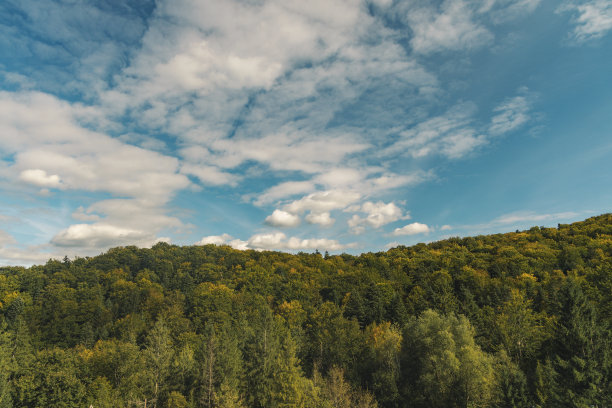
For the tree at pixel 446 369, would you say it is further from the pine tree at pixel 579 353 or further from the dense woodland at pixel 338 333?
the pine tree at pixel 579 353

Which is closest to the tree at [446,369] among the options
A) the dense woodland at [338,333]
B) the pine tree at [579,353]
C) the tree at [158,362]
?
the dense woodland at [338,333]

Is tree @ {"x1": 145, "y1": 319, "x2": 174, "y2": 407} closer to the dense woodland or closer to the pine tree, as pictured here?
the dense woodland

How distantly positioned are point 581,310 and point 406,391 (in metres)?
26.3

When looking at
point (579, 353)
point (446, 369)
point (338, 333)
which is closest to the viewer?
point (579, 353)

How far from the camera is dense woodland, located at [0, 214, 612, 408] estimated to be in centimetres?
3891

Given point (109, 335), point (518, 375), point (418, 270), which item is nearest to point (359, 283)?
point (418, 270)

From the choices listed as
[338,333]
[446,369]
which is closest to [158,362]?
[338,333]

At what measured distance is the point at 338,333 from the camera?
227 ft

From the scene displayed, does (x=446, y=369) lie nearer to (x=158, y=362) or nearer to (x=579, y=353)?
(x=579, y=353)

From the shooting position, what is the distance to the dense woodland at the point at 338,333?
38906 millimetres

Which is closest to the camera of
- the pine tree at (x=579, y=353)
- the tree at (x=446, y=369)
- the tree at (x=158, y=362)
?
the pine tree at (x=579, y=353)

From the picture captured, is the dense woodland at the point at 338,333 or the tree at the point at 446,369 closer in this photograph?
the dense woodland at the point at 338,333

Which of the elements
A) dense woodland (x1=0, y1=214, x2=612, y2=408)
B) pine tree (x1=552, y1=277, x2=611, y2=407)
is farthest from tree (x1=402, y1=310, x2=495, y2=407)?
pine tree (x1=552, y1=277, x2=611, y2=407)

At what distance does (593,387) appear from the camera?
3334 centimetres
